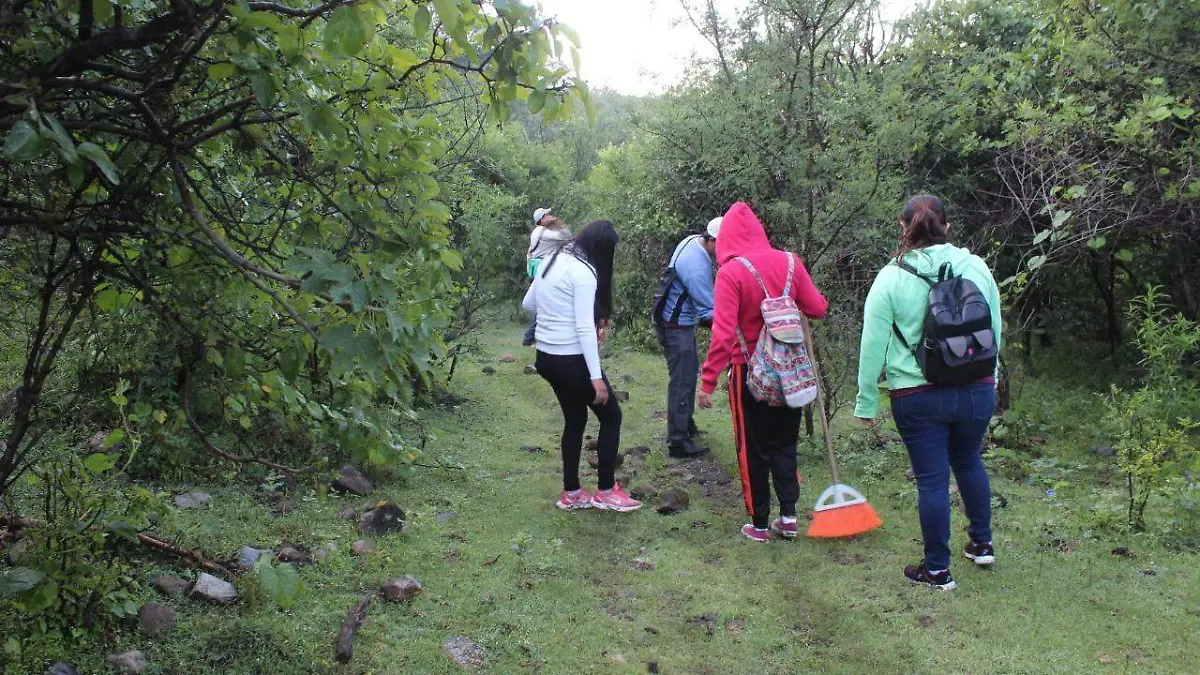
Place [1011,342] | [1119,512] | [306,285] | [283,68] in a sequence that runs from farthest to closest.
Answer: [1011,342] → [1119,512] → [283,68] → [306,285]

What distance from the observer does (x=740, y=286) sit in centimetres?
520

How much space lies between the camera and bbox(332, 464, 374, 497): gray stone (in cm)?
573

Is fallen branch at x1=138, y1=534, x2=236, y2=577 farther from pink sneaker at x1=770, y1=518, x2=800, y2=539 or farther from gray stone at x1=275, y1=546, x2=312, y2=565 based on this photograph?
pink sneaker at x1=770, y1=518, x2=800, y2=539

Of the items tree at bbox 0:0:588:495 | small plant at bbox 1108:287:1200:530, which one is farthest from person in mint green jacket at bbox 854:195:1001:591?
tree at bbox 0:0:588:495

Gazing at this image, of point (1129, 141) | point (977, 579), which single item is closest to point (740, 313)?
point (977, 579)

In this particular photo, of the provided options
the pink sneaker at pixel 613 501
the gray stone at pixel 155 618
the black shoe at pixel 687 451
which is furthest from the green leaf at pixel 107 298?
the black shoe at pixel 687 451

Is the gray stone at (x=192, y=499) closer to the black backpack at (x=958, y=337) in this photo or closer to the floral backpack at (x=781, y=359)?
the floral backpack at (x=781, y=359)

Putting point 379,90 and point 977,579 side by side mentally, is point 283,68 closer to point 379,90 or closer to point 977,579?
point 379,90

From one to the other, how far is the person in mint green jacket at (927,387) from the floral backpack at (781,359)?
1.97 feet

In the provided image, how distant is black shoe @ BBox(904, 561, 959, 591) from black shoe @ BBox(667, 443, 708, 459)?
2.97 metres

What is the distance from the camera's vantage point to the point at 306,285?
212 cm

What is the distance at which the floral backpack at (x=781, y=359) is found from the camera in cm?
508

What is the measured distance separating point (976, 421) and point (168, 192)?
12.7 ft

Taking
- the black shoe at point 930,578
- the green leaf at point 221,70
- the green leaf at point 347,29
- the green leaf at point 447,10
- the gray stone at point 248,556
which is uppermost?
the green leaf at point 447,10
